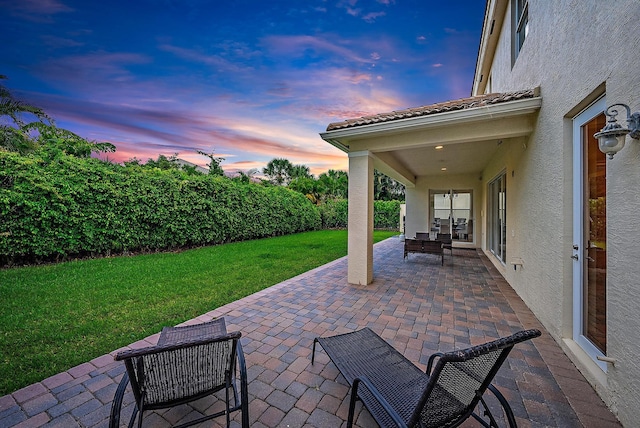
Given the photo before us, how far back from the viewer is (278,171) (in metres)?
32.3

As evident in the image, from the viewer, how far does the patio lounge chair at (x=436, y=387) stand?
139cm

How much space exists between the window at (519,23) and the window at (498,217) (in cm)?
298

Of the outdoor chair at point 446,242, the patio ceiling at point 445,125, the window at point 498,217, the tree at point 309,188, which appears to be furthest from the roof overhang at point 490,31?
the tree at point 309,188

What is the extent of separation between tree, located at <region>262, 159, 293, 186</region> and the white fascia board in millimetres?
27190

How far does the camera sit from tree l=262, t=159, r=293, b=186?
32.0 metres

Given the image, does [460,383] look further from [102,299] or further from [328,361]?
[102,299]

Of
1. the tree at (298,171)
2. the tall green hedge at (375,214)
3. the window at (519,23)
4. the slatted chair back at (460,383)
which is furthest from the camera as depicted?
the tree at (298,171)

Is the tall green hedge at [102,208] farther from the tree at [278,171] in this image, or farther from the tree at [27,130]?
the tree at [278,171]

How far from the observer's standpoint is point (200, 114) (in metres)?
12.0

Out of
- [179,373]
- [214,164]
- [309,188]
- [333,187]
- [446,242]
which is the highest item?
[214,164]

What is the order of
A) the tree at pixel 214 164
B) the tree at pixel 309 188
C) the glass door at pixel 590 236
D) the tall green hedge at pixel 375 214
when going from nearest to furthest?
the glass door at pixel 590 236
the tree at pixel 214 164
the tall green hedge at pixel 375 214
the tree at pixel 309 188

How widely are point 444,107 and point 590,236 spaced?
2.81 metres

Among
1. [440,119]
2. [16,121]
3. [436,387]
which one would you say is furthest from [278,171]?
[436,387]

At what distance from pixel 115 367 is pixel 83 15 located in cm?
950
